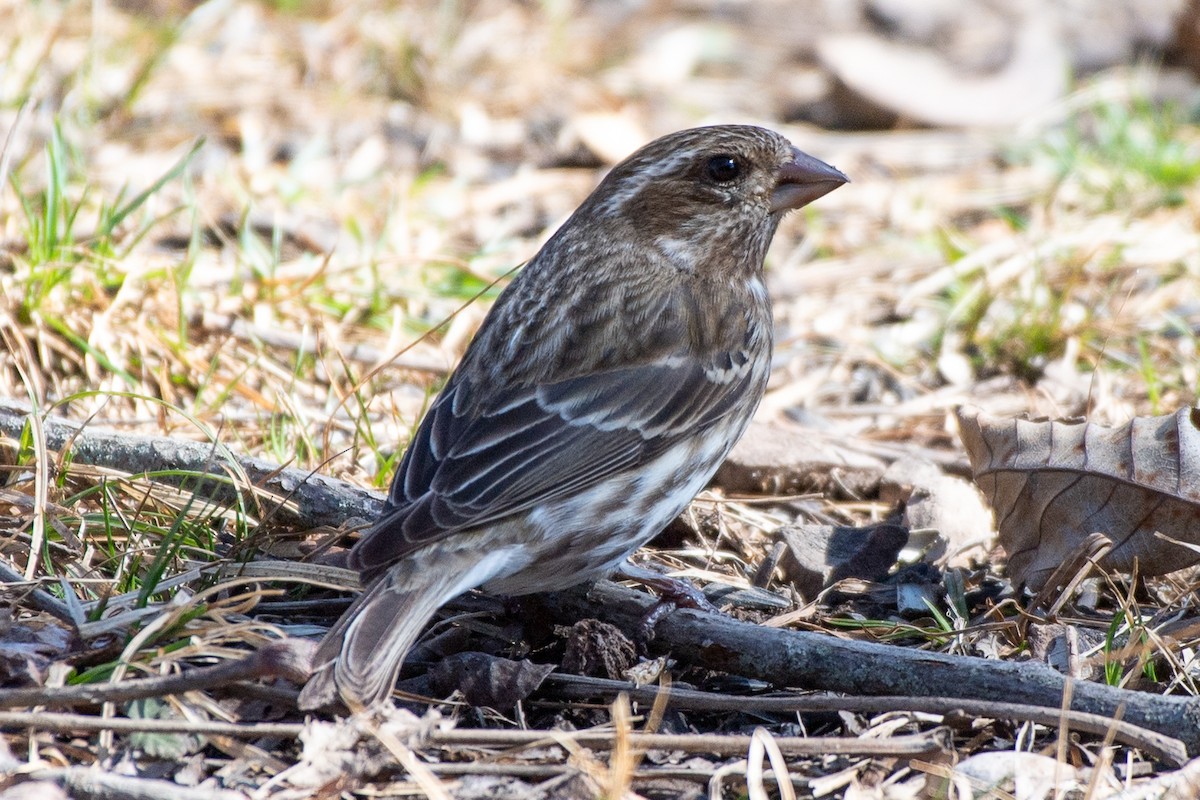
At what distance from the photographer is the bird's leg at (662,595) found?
3629 millimetres

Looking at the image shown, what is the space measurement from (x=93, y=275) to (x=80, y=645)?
2.27 m

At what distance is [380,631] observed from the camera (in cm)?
323

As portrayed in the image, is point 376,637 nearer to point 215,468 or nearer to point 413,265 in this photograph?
point 215,468

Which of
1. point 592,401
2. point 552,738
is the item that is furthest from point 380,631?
point 592,401

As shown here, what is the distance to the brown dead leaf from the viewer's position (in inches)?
151

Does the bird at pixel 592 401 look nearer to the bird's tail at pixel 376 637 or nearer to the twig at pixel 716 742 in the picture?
the bird's tail at pixel 376 637

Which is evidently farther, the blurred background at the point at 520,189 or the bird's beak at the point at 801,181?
the blurred background at the point at 520,189

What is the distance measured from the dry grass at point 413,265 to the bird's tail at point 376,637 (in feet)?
0.70

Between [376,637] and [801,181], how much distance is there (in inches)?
87.6

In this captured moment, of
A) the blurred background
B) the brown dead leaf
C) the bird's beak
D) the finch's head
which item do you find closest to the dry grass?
the blurred background

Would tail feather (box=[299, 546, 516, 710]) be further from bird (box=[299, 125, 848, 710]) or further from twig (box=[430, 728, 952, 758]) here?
twig (box=[430, 728, 952, 758])

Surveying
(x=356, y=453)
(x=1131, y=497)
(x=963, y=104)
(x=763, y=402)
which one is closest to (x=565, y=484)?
(x=356, y=453)

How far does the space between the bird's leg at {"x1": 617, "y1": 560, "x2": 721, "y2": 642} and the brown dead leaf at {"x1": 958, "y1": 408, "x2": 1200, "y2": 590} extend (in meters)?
0.96

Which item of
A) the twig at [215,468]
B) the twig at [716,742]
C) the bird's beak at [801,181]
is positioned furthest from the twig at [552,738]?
the bird's beak at [801,181]
